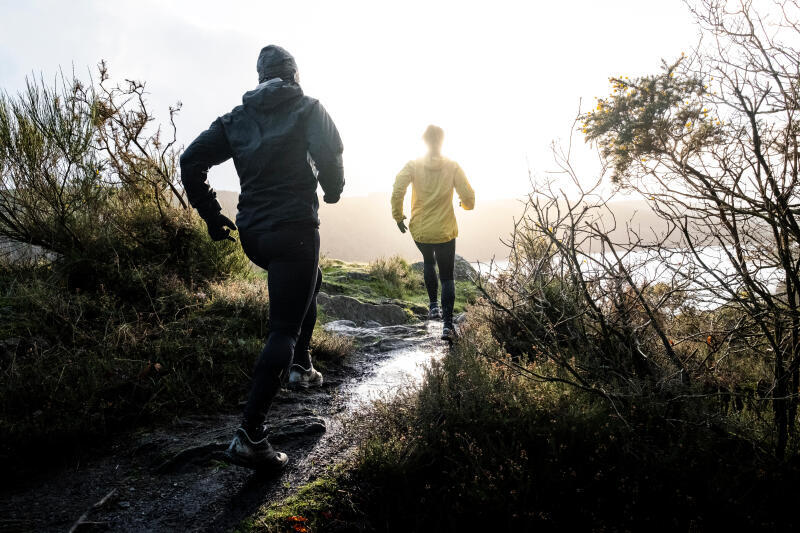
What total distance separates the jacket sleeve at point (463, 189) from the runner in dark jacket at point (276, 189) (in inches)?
119

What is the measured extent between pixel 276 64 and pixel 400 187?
3011 mm

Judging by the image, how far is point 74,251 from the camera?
4.78 meters

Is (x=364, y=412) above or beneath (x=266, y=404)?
beneath

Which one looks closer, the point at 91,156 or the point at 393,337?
the point at 91,156

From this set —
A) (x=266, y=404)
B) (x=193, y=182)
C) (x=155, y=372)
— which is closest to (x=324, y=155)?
(x=193, y=182)

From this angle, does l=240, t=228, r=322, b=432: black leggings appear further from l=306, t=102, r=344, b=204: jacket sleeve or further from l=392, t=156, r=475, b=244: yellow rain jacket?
l=392, t=156, r=475, b=244: yellow rain jacket

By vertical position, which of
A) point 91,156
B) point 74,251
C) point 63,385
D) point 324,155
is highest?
point 91,156

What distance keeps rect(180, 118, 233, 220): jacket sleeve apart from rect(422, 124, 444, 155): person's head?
10.5ft

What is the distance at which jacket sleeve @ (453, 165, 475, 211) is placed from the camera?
17.7 feet

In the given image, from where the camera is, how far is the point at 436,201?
5.27m

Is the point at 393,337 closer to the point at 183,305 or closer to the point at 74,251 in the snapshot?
the point at 183,305

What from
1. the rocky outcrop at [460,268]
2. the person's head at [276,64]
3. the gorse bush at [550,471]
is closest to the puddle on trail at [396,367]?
the gorse bush at [550,471]

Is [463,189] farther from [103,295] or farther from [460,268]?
[460,268]

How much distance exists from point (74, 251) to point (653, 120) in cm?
559
